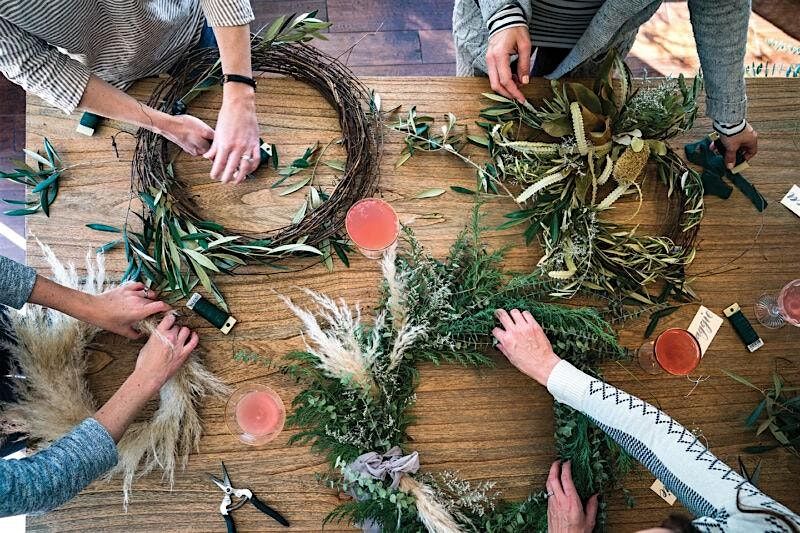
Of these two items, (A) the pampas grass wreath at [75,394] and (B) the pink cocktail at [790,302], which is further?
(B) the pink cocktail at [790,302]

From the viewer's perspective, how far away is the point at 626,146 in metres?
1.63

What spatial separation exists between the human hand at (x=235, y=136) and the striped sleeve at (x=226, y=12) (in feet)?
0.51

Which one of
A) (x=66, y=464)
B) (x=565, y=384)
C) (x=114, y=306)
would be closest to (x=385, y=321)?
(x=565, y=384)

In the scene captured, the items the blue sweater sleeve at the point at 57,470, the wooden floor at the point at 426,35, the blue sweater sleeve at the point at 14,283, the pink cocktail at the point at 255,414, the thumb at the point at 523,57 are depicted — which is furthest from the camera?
the wooden floor at the point at 426,35

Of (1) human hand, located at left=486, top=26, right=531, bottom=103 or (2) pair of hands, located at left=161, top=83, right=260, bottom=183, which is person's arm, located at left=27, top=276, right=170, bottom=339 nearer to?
(2) pair of hands, located at left=161, top=83, right=260, bottom=183

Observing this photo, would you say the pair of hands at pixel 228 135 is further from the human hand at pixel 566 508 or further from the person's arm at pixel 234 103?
the human hand at pixel 566 508

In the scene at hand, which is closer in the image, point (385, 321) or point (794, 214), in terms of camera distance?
point (385, 321)

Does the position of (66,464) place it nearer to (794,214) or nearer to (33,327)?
(33,327)

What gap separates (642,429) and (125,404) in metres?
1.31

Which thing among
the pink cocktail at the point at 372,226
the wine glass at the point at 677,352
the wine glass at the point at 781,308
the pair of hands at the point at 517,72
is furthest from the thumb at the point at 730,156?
the pink cocktail at the point at 372,226

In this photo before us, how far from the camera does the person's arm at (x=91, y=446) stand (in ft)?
4.18

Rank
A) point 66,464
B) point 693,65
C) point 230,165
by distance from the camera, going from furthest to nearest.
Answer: point 693,65, point 230,165, point 66,464

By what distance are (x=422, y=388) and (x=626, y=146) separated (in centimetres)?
89

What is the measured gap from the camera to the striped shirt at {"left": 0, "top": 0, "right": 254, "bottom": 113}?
1.34 meters
